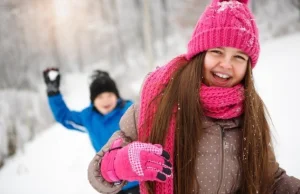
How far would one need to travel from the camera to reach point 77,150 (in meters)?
7.58

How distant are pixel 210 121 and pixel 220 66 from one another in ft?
0.88

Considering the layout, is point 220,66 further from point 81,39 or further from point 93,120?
point 81,39

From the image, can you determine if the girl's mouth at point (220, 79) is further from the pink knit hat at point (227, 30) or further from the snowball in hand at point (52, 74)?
the snowball in hand at point (52, 74)

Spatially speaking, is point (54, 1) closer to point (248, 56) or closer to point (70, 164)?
point (70, 164)

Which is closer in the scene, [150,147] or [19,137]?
[150,147]

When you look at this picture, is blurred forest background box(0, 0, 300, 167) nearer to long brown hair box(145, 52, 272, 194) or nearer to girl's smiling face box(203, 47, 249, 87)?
long brown hair box(145, 52, 272, 194)

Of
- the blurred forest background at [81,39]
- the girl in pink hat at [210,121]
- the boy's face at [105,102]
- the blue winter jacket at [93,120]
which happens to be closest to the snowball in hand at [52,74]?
the blue winter jacket at [93,120]

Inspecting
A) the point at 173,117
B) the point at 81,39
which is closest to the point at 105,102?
the point at 173,117

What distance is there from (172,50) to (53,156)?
30.6 feet

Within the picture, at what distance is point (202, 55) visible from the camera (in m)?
1.39

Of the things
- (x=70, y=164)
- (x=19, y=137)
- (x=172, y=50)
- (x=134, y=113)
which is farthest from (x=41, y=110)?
(x=134, y=113)

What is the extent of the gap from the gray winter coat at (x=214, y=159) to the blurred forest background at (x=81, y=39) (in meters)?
7.34

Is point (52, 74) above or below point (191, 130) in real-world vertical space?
above

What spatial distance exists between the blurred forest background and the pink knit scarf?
743 centimetres
